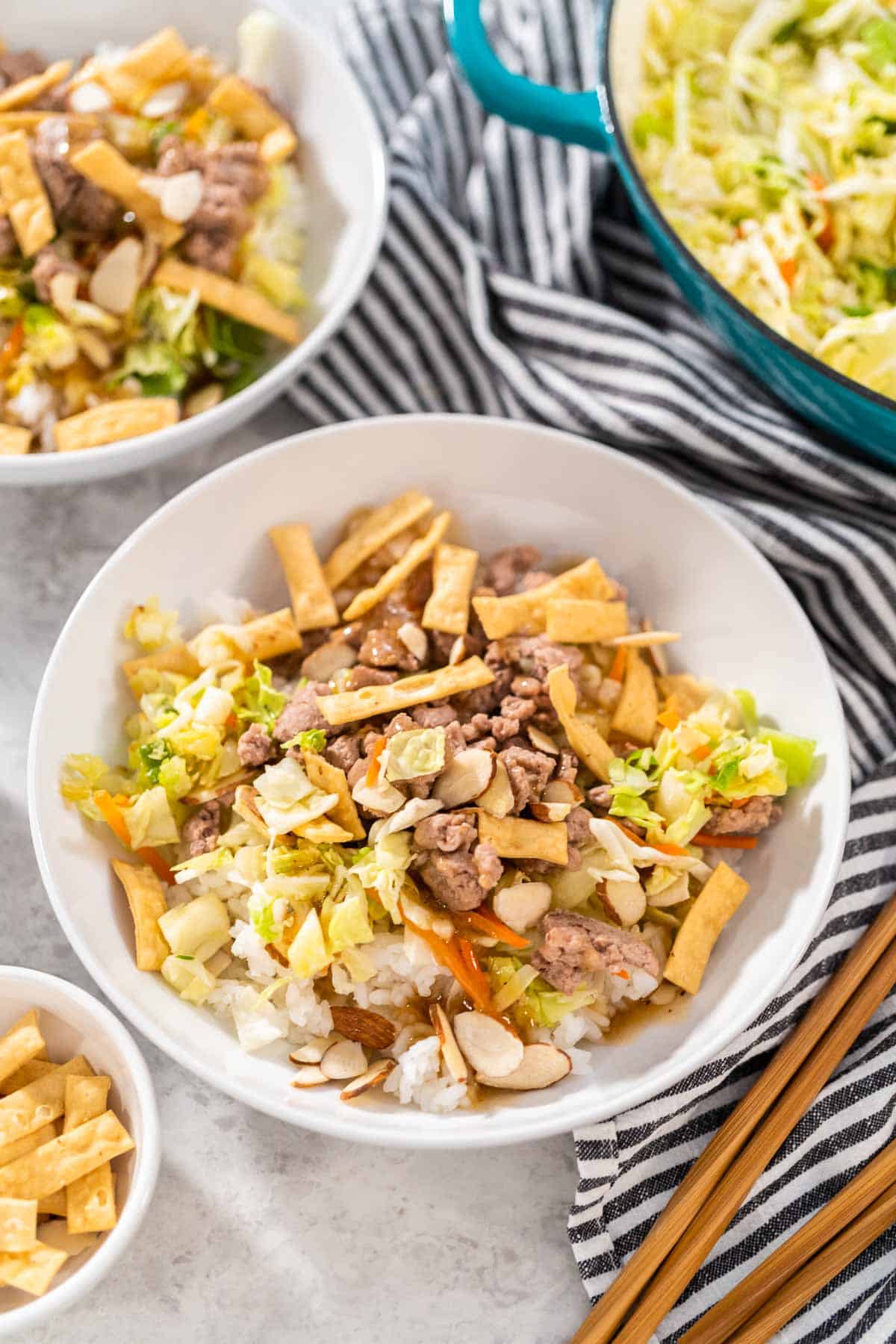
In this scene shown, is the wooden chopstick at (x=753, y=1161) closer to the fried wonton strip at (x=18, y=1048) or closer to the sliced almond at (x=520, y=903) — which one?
the sliced almond at (x=520, y=903)

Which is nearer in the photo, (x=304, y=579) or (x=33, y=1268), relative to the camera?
(x=33, y=1268)

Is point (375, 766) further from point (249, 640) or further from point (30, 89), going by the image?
point (30, 89)

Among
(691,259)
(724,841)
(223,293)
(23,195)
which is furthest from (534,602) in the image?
(23,195)

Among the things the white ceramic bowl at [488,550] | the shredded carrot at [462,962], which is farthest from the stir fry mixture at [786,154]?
the shredded carrot at [462,962]

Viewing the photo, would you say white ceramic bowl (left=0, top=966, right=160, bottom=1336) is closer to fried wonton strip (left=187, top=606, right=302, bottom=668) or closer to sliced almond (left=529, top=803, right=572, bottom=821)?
fried wonton strip (left=187, top=606, right=302, bottom=668)

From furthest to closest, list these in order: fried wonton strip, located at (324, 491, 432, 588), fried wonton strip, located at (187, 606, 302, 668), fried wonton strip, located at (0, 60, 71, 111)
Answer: fried wonton strip, located at (0, 60, 71, 111) < fried wonton strip, located at (324, 491, 432, 588) < fried wonton strip, located at (187, 606, 302, 668)

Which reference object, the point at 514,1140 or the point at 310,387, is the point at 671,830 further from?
the point at 310,387

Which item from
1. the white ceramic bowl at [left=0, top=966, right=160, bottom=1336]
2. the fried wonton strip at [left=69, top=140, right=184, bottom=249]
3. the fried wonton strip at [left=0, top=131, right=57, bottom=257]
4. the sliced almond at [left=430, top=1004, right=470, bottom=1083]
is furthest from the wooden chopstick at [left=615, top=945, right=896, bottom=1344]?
the fried wonton strip at [left=0, top=131, right=57, bottom=257]
